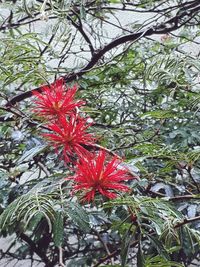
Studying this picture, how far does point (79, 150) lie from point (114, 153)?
7 centimetres

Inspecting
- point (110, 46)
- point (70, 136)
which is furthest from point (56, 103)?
point (110, 46)

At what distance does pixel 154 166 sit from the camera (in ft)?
3.02

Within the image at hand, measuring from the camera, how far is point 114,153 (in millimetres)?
639

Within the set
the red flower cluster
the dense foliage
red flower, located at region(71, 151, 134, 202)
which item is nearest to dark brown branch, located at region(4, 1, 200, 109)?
the dense foliage

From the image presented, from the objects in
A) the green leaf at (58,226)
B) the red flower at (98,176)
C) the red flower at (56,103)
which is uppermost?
the red flower at (56,103)

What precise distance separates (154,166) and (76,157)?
34 centimetres

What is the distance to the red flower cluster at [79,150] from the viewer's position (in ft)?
1.75

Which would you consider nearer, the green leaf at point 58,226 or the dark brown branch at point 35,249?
the green leaf at point 58,226

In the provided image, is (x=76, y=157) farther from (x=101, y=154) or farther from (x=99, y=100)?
(x=99, y=100)

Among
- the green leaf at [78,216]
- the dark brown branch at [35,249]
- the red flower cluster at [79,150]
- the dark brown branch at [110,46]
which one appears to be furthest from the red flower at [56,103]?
Result: the dark brown branch at [35,249]

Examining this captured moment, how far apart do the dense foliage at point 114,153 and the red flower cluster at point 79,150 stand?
0.03 metres

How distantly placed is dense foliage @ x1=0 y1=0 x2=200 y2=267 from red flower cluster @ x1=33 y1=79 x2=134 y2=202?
34mm

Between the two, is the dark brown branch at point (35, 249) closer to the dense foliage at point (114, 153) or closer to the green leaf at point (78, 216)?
the dense foliage at point (114, 153)

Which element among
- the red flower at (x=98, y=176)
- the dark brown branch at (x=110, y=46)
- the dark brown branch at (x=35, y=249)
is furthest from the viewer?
the dark brown branch at (x=35, y=249)
